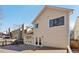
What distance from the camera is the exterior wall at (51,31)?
6.23 metres

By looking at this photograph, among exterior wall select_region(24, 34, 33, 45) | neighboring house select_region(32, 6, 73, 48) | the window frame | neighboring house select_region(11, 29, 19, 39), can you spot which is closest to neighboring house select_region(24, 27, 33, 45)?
exterior wall select_region(24, 34, 33, 45)

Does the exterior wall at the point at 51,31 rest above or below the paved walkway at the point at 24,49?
above

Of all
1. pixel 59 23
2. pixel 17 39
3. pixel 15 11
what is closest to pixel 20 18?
pixel 15 11

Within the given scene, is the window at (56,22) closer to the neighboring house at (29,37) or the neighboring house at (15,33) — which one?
the neighboring house at (29,37)

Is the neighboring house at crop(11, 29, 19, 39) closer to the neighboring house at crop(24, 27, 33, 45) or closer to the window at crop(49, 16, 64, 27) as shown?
the neighboring house at crop(24, 27, 33, 45)

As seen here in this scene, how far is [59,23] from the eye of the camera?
632 cm

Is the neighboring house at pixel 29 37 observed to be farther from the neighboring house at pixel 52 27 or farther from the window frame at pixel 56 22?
the window frame at pixel 56 22

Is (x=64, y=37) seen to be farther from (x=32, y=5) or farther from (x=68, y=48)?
(x=32, y=5)

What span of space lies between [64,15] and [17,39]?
5.29 feet

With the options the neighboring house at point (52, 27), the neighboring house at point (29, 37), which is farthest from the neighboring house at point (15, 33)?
the neighboring house at point (52, 27)

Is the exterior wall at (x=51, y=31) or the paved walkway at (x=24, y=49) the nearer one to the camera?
the exterior wall at (x=51, y=31)

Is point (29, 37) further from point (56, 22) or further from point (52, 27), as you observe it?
point (56, 22)

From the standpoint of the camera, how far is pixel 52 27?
6375 mm

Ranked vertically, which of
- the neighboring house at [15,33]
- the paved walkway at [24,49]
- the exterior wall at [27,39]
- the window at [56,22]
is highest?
the window at [56,22]
